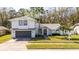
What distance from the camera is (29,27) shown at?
4797mm

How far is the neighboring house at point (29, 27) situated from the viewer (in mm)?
4762

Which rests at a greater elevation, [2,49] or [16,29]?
[16,29]

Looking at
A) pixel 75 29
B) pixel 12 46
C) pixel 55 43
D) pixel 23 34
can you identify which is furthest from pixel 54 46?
pixel 12 46

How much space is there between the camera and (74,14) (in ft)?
15.7

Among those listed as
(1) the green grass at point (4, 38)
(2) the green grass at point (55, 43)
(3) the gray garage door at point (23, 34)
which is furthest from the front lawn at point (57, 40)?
(1) the green grass at point (4, 38)

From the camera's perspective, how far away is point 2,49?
474 cm

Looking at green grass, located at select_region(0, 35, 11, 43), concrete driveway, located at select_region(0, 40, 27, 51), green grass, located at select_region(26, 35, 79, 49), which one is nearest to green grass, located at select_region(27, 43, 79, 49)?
green grass, located at select_region(26, 35, 79, 49)

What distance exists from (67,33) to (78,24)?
0.22 meters

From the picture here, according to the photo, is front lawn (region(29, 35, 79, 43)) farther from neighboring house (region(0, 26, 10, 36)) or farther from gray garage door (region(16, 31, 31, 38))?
neighboring house (region(0, 26, 10, 36))

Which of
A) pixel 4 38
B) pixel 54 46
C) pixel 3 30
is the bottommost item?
pixel 54 46

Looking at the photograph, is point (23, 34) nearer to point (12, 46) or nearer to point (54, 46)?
point (12, 46)
